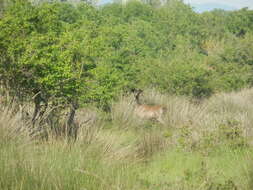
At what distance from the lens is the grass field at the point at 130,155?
431 cm

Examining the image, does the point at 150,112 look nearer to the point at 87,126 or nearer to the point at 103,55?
the point at 103,55

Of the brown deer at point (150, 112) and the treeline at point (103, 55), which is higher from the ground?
the treeline at point (103, 55)

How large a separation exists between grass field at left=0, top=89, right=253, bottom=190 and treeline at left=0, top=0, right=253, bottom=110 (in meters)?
0.92

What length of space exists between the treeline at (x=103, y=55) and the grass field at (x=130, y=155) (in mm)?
920

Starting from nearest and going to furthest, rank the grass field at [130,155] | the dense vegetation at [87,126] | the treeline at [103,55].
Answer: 1. the grass field at [130,155]
2. the dense vegetation at [87,126]
3. the treeline at [103,55]

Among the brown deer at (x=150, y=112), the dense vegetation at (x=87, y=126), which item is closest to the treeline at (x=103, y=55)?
the dense vegetation at (x=87, y=126)

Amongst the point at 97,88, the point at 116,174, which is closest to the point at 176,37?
the point at 97,88

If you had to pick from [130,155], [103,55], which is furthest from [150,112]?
[130,155]

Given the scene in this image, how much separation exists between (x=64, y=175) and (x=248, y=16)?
38.3 m

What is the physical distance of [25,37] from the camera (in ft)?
26.6

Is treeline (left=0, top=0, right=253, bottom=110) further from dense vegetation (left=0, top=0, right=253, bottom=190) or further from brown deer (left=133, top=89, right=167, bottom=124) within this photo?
brown deer (left=133, top=89, right=167, bottom=124)

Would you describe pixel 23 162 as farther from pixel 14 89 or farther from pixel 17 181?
pixel 14 89

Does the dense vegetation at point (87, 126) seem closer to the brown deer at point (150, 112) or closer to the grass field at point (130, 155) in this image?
the grass field at point (130, 155)

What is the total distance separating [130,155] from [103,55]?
294 cm
